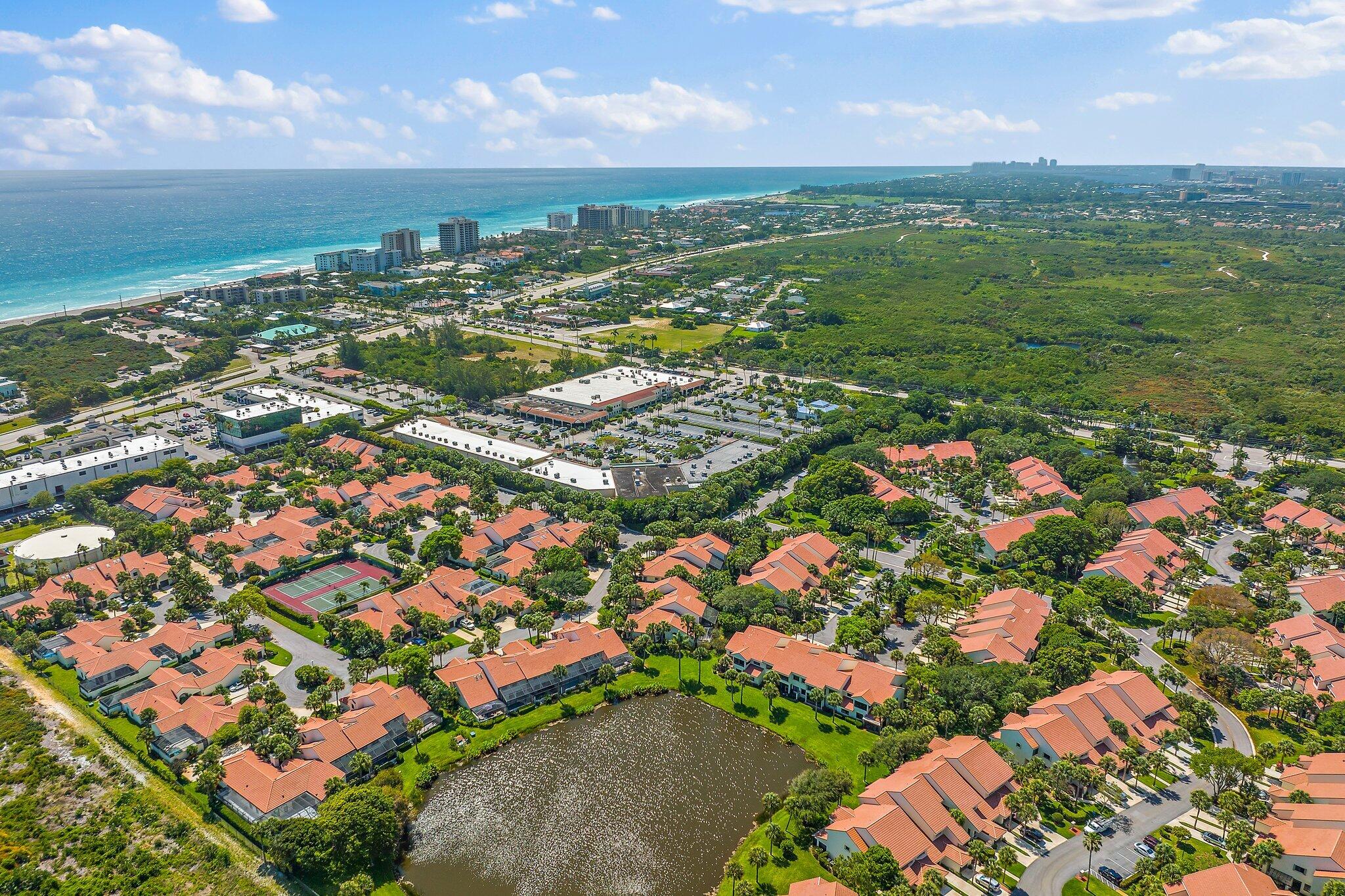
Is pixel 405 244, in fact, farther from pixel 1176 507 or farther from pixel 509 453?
pixel 1176 507

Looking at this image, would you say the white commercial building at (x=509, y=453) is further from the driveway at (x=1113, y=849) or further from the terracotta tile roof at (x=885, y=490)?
the driveway at (x=1113, y=849)

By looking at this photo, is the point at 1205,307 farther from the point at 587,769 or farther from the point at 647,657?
the point at 587,769

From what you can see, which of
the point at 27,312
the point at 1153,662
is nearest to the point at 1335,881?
the point at 1153,662

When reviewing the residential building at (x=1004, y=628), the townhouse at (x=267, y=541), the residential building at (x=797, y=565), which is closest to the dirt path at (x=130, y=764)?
the townhouse at (x=267, y=541)

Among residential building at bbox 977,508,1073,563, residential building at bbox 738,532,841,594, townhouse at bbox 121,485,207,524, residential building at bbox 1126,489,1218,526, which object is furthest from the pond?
residential building at bbox 1126,489,1218,526

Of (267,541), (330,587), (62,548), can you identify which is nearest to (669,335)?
(267,541)

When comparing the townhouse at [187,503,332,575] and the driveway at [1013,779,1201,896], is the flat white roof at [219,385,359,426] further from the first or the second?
the driveway at [1013,779,1201,896]
